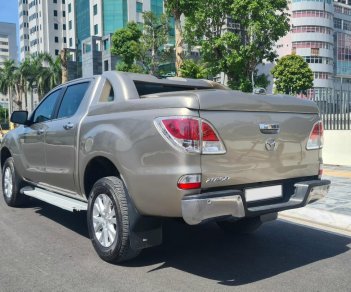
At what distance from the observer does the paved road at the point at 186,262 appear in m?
3.81

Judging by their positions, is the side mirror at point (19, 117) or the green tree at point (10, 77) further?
the green tree at point (10, 77)

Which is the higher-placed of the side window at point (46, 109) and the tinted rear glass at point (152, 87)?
the tinted rear glass at point (152, 87)

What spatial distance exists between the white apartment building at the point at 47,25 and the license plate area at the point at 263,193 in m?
91.4

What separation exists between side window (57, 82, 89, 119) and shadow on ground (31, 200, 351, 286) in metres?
1.47

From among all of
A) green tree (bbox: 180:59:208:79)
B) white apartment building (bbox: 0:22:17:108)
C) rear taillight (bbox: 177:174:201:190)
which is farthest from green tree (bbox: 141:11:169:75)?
white apartment building (bbox: 0:22:17:108)

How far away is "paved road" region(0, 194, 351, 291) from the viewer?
381 centimetres

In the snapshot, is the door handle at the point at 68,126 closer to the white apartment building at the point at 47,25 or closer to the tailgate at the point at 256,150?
the tailgate at the point at 256,150

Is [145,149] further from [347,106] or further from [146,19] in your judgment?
[146,19]

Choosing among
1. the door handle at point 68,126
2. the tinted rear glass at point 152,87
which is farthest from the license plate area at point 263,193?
the door handle at point 68,126

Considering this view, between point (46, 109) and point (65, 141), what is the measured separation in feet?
3.96

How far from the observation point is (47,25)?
94375mm

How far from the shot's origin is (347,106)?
37.7 ft

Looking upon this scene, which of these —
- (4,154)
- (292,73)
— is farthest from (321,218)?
(292,73)

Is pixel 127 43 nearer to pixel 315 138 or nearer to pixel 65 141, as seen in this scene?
pixel 65 141
